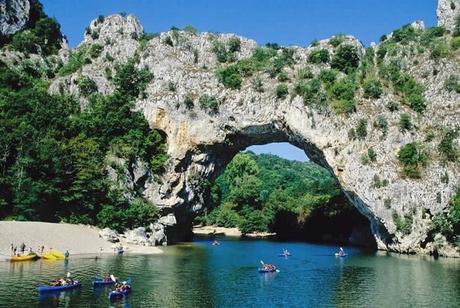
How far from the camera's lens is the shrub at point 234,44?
73.8m

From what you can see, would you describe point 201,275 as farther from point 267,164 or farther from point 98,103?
point 267,164

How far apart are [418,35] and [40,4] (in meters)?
64.2

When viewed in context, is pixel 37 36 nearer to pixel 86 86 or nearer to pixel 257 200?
pixel 86 86

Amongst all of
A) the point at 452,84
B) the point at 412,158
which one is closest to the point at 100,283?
the point at 412,158

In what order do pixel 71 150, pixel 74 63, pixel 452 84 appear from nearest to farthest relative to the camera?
1. pixel 71 150
2. pixel 452 84
3. pixel 74 63

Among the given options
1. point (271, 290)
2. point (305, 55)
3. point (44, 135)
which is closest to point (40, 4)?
point (44, 135)

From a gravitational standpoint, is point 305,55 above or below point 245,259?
above

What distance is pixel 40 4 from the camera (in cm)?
9256

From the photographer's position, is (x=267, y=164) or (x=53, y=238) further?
(x=267, y=164)

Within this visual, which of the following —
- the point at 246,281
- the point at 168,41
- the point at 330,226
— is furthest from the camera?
the point at 330,226

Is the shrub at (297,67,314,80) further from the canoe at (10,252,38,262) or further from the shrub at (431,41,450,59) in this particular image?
the canoe at (10,252,38,262)

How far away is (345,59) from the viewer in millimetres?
70375

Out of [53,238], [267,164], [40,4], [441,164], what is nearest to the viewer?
[53,238]

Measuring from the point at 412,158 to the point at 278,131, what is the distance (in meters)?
17.1
